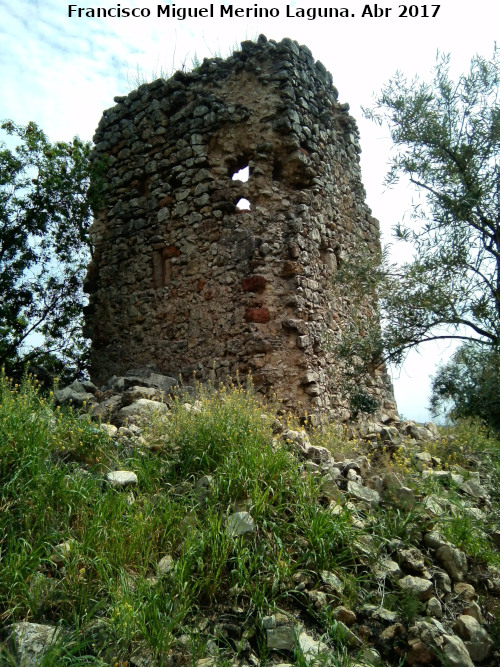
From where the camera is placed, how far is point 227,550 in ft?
11.3

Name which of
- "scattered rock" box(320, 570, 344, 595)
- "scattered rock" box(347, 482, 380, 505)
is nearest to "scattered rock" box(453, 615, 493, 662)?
"scattered rock" box(320, 570, 344, 595)

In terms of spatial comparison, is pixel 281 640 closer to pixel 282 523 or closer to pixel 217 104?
pixel 282 523

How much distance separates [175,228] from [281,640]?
5754 millimetres

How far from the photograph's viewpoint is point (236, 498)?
12.9 feet

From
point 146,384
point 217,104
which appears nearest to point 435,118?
point 217,104

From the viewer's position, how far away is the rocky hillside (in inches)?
117

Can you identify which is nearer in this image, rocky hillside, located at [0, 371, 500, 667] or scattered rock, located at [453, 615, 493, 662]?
rocky hillside, located at [0, 371, 500, 667]

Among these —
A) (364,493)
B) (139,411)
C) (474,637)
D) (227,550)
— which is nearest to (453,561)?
(474,637)

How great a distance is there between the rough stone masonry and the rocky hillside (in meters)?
2.06

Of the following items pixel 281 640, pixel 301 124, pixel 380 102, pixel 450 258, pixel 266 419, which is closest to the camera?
pixel 281 640

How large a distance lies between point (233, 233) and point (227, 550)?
14.9ft

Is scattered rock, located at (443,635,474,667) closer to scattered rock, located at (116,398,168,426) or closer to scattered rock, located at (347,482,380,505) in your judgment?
scattered rock, located at (347,482,380,505)

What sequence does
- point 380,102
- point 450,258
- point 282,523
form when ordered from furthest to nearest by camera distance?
1. point 380,102
2. point 450,258
3. point 282,523

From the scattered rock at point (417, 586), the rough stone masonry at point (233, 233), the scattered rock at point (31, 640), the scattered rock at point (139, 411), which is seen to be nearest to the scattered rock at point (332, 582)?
the scattered rock at point (417, 586)
